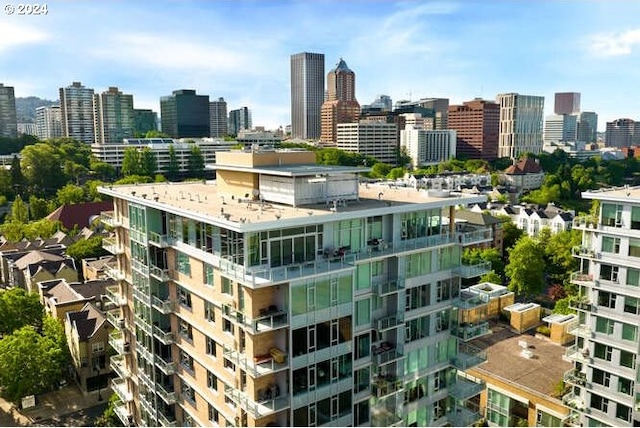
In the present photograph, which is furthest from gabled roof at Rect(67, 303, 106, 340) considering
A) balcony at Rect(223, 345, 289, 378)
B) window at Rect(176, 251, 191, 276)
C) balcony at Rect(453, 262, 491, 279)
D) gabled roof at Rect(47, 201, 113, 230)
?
gabled roof at Rect(47, 201, 113, 230)

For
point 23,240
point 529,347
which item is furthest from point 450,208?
point 23,240

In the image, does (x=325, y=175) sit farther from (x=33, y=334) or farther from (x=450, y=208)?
(x=33, y=334)

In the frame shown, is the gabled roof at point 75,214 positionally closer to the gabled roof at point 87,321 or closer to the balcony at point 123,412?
the gabled roof at point 87,321

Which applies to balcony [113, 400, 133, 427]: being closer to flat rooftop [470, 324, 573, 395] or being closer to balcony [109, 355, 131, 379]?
balcony [109, 355, 131, 379]

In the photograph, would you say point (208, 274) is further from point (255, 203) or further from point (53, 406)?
point (53, 406)

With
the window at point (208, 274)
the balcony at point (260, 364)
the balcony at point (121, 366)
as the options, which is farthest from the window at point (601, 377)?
the balcony at point (121, 366)
